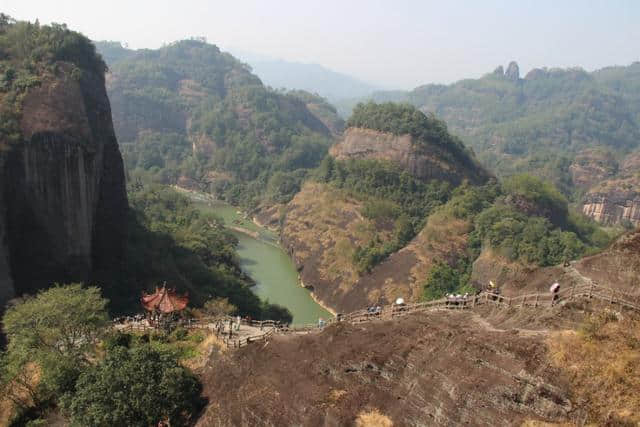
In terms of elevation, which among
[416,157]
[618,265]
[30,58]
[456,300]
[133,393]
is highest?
[30,58]

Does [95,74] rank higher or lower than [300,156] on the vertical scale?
higher

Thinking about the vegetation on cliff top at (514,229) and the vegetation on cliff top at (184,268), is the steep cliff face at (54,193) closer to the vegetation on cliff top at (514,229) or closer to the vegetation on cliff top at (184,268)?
the vegetation on cliff top at (184,268)

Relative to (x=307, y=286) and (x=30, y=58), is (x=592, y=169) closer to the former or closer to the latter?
(x=307, y=286)

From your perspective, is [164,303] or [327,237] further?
[327,237]

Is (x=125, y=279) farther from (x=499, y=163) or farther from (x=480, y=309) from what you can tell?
(x=499, y=163)

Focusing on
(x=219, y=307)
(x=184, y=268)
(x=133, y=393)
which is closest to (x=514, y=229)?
(x=219, y=307)

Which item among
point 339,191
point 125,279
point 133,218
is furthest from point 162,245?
point 339,191

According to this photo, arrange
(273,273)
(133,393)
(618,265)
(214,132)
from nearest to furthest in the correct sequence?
(133,393), (618,265), (273,273), (214,132)
